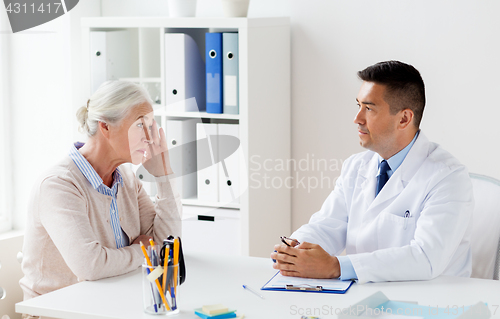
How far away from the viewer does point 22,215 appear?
2674 mm

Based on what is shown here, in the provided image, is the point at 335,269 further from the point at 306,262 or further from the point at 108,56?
the point at 108,56

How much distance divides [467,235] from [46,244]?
4.12ft

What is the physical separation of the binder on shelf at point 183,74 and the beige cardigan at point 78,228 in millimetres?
706

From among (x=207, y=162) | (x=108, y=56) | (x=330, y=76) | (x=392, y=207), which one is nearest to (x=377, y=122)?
(x=392, y=207)

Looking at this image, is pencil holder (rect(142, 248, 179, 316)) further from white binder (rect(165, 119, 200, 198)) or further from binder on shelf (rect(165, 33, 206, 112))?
binder on shelf (rect(165, 33, 206, 112))

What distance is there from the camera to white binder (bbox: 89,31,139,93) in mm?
2658

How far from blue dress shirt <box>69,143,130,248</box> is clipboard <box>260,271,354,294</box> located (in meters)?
0.54

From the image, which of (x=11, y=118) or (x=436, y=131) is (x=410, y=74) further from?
(x=11, y=118)

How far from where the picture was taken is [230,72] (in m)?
2.42

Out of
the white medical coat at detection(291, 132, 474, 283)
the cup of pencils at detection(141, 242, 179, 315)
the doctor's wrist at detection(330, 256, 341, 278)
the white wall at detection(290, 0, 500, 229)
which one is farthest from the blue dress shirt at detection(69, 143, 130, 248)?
the white wall at detection(290, 0, 500, 229)

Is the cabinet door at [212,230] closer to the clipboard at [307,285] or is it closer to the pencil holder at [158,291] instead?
the clipboard at [307,285]

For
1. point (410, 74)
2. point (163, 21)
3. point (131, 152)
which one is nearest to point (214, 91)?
point (163, 21)

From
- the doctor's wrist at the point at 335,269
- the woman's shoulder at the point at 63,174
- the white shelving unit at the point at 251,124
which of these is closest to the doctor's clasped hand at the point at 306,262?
the doctor's wrist at the point at 335,269

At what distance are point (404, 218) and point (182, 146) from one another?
1.15 m
